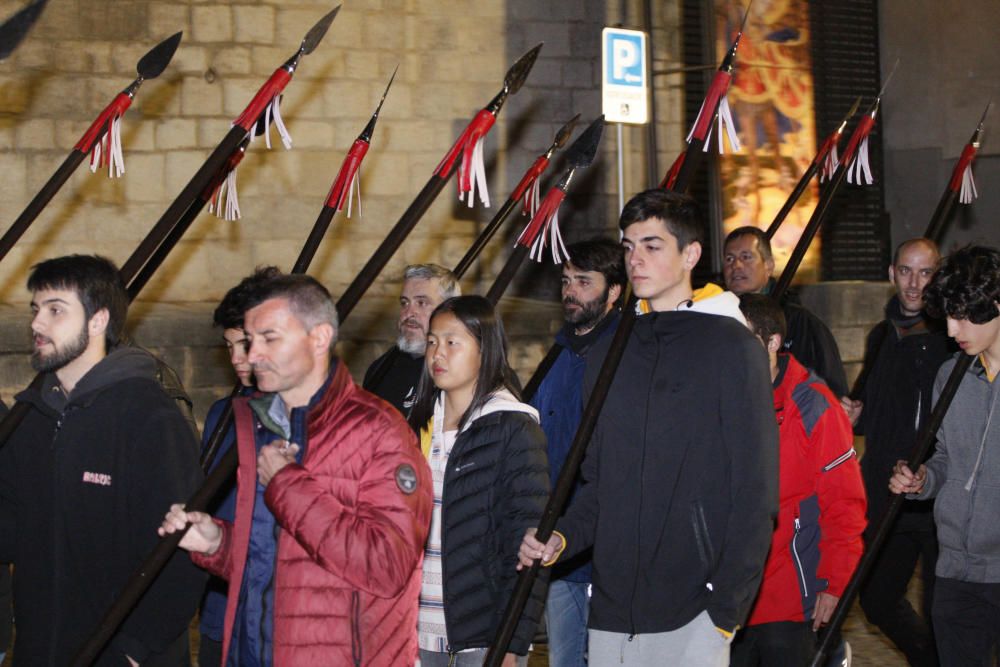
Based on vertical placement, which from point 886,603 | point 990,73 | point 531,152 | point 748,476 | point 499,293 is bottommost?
point 886,603

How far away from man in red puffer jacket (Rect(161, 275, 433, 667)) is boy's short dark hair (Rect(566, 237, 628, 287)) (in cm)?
225

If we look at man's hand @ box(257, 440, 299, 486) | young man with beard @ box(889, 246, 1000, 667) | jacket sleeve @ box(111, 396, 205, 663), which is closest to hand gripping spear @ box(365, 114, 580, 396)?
young man with beard @ box(889, 246, 1000, 667)

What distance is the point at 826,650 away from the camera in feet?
14.7

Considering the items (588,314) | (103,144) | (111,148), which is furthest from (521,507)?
(103,144)

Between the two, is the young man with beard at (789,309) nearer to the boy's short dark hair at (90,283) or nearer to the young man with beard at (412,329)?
the young man with beard at (412,329)

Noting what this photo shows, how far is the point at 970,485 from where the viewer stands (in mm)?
4449

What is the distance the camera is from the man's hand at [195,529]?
316 centimetres

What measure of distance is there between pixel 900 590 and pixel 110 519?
3556 mm

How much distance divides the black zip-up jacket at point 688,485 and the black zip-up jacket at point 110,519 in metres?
1.14

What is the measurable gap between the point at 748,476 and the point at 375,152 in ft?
21.7

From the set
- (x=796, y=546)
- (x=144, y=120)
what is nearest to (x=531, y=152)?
(x=144, y=120)

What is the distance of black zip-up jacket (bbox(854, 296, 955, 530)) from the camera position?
5.57 metres

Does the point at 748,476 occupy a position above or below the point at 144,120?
below

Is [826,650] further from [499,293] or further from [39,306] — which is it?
[39,306]
